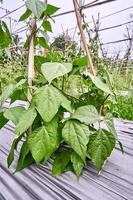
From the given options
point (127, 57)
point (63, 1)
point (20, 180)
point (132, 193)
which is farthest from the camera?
point (127, 57)

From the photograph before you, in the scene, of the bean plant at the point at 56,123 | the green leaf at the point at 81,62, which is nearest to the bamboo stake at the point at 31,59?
the bean plant at the point at 56,123

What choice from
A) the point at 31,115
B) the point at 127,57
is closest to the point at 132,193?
the point at 31,115

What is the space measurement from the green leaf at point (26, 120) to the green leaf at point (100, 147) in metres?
0.15

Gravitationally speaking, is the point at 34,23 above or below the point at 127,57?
above

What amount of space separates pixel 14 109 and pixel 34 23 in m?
0.25

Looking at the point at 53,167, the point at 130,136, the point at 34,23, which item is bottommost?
the point at 130,136

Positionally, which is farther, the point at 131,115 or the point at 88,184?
the point at 131,115

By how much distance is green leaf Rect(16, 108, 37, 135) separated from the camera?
0.65 metres

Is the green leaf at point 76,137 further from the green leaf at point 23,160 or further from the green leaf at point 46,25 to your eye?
the green leaf at point 46,25

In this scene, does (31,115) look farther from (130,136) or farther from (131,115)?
(131,115)

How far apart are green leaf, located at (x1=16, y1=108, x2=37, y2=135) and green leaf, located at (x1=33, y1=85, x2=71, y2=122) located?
0.07ft

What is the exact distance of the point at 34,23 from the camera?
0.82 meters

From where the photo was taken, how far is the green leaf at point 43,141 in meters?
0.67

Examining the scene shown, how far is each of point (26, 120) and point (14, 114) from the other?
61 millimetres
